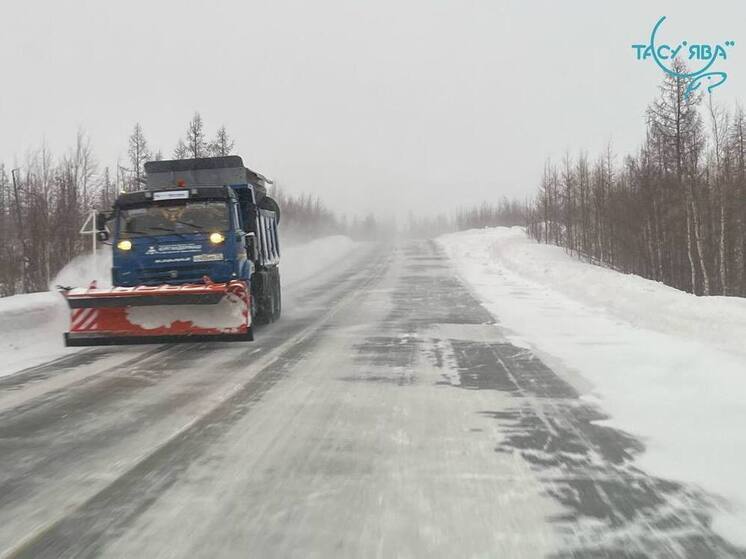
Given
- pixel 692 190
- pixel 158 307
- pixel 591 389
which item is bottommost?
pixel 591 389

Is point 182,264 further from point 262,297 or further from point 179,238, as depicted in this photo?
point 262,297

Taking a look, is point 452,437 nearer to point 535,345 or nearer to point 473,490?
point 473,490

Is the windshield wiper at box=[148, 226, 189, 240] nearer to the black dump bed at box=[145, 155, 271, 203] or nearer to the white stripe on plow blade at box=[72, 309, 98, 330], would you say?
the white stripe on plow blade at box=[72, 309, 98, 330]

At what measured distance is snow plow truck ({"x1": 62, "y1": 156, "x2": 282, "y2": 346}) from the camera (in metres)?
9.12

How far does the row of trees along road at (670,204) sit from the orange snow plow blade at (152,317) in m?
25.3

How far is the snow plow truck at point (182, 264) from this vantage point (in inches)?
359

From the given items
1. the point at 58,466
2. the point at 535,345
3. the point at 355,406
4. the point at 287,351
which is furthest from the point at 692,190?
the point at 58,466

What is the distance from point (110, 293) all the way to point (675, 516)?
8.16 m

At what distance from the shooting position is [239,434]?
4945mm

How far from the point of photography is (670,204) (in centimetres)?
3244

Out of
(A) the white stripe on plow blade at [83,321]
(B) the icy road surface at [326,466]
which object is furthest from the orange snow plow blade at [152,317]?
(B) the icy road surface at [326,466]

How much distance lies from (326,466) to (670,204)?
3324 cm

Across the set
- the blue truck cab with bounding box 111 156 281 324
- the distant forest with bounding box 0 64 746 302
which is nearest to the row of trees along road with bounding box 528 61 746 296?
the distant forest with bounding box 0 64 746 302

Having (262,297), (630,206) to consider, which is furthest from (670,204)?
(262,297)
